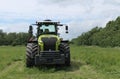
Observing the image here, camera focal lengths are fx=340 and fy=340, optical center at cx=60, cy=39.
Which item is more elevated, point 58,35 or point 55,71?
point 58,35

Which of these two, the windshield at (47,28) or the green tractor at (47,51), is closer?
the green tractor at (47,51)

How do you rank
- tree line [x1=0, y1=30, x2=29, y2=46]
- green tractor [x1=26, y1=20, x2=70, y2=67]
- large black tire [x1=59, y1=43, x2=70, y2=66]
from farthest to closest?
tree line [x1=0, y1=30, x2=29, y2=46]
large black tire [x1=59, y1=43, x2=70, y2=66]
green tractor [x1=26, y1=20, x2=70, y2=67]

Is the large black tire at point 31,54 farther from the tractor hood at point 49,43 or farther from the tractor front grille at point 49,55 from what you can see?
the tractor front grille at point 49,55

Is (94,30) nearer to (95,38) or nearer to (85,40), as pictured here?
(85,40)

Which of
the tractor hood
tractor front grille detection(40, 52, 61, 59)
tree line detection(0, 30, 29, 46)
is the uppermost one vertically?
the tractor hood

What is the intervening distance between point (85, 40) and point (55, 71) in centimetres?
11291

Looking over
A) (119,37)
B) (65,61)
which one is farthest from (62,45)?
(119,37)

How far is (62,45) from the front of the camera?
66.8 ft

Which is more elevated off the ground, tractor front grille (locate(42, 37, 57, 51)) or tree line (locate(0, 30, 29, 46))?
tractor front grille (locate(42, 37, 57, 51))

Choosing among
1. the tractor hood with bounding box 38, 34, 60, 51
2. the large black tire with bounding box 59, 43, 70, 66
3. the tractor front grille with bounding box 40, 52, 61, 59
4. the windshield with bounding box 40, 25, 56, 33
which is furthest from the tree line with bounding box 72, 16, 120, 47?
the tractor front grille with bounding box 40, 52, 61, 59

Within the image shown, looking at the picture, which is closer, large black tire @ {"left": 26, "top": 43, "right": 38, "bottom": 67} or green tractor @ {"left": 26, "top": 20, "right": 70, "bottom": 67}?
green tractor @ {"left": 26, "top": 20, "right": 70, "bottom": 67}

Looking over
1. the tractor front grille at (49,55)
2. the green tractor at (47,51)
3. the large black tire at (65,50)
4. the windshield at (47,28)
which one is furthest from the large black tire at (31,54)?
the windshield at (47,28)

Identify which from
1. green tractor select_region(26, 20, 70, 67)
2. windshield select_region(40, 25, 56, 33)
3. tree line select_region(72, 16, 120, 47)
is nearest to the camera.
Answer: green tractor select_region(26, 20, 70, 67)

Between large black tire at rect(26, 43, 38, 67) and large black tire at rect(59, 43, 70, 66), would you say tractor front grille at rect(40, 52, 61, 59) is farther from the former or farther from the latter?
large black tire at rect(59, 43, 70, 66)
